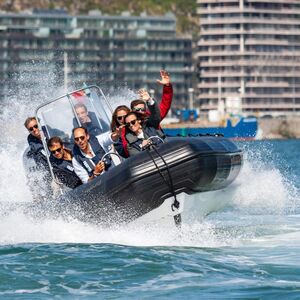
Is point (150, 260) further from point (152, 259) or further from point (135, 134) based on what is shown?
point (135, 134)

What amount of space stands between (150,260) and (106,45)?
113m

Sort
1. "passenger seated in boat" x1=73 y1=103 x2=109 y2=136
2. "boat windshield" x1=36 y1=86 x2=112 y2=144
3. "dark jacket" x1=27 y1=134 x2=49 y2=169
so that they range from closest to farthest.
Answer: "dark jacket" x1=27 y1=134 x2=49 y2=169 < "passenger seated in boat" x1=73 y1=103 x2=109 y2=136 < "boat windshield" x1=36 y1=86 x2=112 y2=144

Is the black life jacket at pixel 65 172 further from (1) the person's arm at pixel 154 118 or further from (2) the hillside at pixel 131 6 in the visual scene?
(2) the hillside at pixel 131 6

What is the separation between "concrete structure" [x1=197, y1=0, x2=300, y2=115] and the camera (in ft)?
419

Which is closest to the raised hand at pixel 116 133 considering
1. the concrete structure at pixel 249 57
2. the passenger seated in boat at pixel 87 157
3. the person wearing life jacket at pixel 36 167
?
the passenger seated in boat at pixel 87 157

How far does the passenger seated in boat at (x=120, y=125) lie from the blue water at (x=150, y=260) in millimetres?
959

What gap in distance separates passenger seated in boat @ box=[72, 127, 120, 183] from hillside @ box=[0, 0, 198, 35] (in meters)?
135

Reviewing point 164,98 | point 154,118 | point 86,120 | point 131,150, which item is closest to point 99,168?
point 131,150

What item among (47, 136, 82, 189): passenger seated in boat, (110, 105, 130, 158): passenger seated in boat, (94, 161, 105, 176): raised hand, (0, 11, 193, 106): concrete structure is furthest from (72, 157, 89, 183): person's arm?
(0, 11, 193, 106): concrete structure

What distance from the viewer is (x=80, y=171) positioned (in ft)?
52.7

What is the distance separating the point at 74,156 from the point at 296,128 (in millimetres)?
107051

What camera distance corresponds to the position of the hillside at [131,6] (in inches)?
6009

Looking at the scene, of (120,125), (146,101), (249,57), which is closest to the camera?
(120,125)

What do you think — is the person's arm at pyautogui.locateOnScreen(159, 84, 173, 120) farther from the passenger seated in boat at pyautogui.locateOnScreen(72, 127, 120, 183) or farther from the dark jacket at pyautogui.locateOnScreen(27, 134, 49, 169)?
the dark jacket at pyautogui.locateOnScreen(27, 134, 49, 169)
